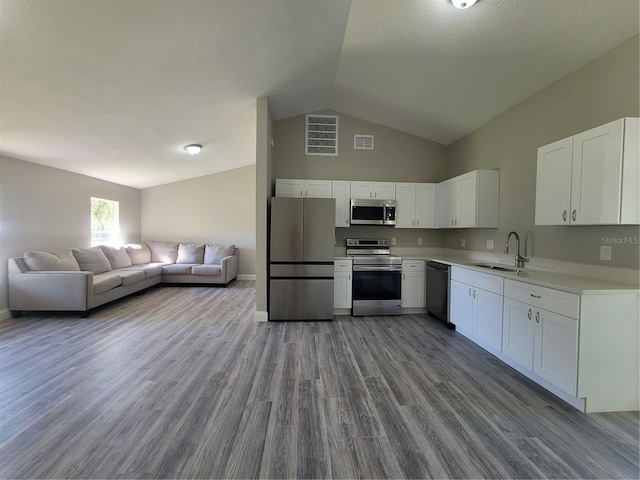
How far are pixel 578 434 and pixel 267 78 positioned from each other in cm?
Answer: 426

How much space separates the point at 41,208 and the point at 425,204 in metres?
6.13

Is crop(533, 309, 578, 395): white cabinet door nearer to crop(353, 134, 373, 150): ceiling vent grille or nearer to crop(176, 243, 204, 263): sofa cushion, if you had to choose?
crop(353, 134, 373, 150): ceiling vent grille

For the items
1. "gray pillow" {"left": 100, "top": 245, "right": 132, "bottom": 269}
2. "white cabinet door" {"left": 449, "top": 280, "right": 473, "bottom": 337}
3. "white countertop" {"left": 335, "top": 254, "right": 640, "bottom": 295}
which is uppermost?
"white countertop" {"left": 335, "top": 254, "right": 640, "bottom": 295}

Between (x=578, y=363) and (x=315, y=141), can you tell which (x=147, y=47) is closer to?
(x=315, y=141)

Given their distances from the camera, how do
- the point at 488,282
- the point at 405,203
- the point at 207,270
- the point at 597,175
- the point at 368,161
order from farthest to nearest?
the point at 207,270 < the point at 368,161 < the point at 405,203 < the point at 488,282 < the point at 597,175

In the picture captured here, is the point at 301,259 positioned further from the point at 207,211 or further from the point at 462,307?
the point at 207,211

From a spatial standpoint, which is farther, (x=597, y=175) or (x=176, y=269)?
(x=176, y=269)

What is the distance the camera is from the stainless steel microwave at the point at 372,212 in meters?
4.57

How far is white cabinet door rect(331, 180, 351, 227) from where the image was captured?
15.2 ft

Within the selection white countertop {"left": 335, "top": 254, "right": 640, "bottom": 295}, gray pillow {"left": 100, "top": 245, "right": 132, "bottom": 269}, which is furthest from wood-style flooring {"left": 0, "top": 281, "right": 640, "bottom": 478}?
gray pillow {"left": 100, "top": 245, "right": 132, "bottom": 269}

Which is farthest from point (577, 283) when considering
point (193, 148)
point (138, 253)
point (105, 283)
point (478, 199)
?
point (138, 253)

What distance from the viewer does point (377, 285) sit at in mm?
4363

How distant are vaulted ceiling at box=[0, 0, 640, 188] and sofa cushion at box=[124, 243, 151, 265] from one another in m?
2.35

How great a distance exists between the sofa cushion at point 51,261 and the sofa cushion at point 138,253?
64.8 inches
